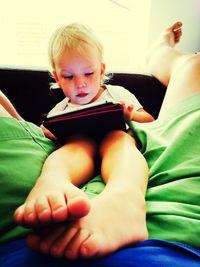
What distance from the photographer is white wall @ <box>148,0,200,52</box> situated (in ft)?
5.50

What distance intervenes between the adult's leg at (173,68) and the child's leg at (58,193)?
0.38m

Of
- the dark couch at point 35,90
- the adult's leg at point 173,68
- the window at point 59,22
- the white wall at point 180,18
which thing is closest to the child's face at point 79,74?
the dark couch at point 35,90

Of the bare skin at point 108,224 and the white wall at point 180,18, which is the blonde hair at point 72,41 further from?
the white wall at point 180,18

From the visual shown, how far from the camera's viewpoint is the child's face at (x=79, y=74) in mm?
929

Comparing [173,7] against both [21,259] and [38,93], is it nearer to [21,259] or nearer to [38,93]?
[38,93]

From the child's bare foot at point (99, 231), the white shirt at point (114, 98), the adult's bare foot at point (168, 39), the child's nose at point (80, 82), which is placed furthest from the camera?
the adult's bare foot at point (168, 39)

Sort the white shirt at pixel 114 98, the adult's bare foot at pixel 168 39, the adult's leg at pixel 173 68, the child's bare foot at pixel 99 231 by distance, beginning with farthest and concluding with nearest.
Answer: the adult's bare foot at pixel 168 39 → the white shirt at pixel 114 98 → the adult's leg at pixel 173 68 → the child's bare foot at pixel 99 231

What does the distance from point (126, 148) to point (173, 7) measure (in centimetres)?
140

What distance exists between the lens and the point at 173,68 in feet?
3.30

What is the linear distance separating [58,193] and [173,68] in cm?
75

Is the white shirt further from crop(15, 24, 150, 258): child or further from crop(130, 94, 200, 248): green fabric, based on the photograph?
crop(130, 94, 200, 248): green fabric

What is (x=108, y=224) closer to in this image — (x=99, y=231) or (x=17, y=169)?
(x=99, y=231)

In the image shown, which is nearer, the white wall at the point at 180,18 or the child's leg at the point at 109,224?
the child's leg at the point at 109,224

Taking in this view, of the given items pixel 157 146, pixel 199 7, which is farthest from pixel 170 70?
pixel 199 7
